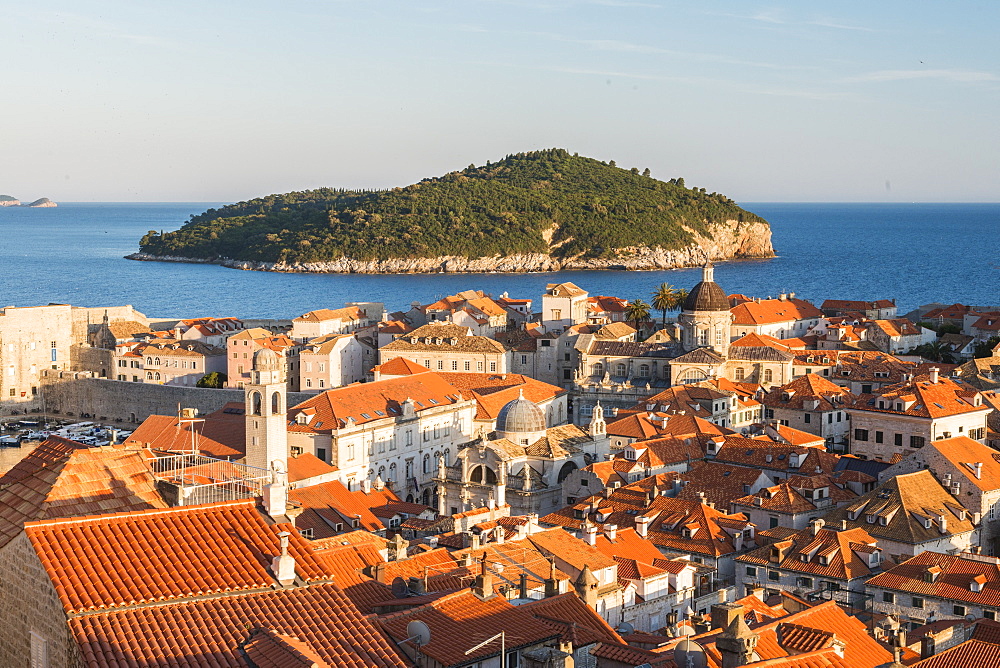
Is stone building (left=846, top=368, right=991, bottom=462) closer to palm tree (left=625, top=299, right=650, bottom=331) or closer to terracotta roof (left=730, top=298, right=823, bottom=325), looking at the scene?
terracotta roof (left=730, top=298, right=823, bottom=325)

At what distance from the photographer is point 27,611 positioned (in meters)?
10.8

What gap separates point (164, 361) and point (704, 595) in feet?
164

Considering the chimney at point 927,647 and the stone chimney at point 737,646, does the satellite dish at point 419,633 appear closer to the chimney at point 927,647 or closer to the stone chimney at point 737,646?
the stone chimney at point 737,646

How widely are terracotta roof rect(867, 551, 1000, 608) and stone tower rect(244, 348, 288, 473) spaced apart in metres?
20.0

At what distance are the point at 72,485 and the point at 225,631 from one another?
311 centimetres

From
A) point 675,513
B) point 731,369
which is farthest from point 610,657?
point 731,369

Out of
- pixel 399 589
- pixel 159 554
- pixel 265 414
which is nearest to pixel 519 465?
pixel 265 414

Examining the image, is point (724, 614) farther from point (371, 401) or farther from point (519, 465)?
point (371, 401)

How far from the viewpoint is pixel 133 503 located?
42.8 ft

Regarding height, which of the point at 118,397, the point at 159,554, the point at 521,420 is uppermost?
the point at 159,554

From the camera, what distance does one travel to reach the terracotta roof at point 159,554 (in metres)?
10.5

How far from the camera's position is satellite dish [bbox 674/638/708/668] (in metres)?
13.6

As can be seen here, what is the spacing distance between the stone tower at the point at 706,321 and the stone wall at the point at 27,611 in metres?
50.2

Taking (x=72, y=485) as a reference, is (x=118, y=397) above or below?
below
